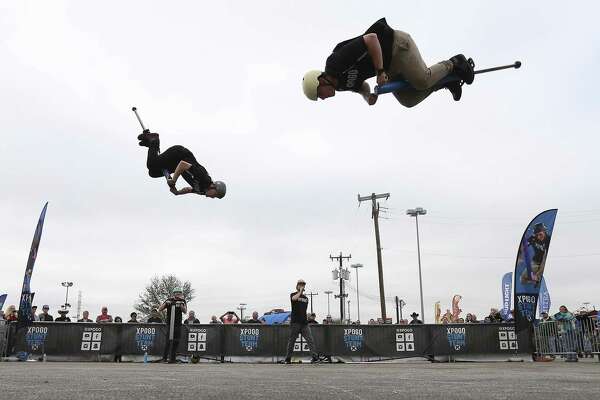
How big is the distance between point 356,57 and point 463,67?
1.26m

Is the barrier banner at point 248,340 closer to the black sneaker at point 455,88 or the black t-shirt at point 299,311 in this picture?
the black t-shirt at point 299,311

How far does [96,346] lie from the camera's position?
1494cm

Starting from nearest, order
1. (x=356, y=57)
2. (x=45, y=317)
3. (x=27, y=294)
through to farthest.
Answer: (x=356, y=57) < (x=27, y=294) < (x=45, y=317)

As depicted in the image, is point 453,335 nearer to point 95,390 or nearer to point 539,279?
point 539,279

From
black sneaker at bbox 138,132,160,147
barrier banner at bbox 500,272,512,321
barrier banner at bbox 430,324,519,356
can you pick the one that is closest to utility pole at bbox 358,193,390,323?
barrier banner at bbox 500,272,512,321

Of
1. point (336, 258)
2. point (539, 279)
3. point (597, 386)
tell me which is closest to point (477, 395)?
point (597, 386)

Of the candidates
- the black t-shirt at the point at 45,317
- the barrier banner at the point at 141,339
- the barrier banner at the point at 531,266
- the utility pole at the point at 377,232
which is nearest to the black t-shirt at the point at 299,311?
the barrier banner at the point at 141,339

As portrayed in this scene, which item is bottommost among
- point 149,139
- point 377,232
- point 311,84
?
point 311,84

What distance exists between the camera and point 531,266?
14.6 meters

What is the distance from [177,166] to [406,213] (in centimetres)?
3719

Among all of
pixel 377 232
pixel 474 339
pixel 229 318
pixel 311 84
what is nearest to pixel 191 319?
pixel 229 318

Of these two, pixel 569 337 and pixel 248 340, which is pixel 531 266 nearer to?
pixel 569 337

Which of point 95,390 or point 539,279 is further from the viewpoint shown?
point 539,279

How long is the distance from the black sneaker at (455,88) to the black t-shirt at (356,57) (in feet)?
3.24
